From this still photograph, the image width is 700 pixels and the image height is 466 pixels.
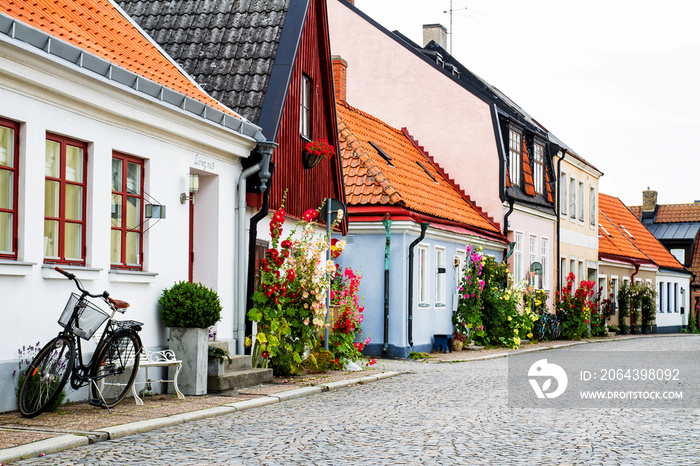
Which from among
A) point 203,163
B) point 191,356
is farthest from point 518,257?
point 191,356

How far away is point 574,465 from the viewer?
774 cm

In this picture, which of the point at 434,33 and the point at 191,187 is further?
the point at 434,33

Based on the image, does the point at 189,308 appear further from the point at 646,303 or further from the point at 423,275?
the point at 646,303

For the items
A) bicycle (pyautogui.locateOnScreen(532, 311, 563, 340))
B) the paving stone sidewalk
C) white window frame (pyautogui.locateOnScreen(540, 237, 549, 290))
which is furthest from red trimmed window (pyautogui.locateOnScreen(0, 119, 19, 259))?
white window frame (pyautogui.locateOnScreen(540, 237, 549, 290))

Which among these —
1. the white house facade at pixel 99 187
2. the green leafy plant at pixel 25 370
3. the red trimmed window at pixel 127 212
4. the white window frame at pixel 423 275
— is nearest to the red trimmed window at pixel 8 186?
the white house facade at pixel 99 187

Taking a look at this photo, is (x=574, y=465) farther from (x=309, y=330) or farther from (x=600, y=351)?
(x=600, y=351)

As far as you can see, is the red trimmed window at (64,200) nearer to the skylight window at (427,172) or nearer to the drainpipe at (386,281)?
the drainpipe at (386,281)

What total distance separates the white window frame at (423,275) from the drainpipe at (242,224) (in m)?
9.01

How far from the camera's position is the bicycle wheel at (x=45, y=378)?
955cm

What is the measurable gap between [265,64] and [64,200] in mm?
6082

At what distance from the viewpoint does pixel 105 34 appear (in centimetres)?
1341

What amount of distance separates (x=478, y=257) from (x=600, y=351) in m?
4.50

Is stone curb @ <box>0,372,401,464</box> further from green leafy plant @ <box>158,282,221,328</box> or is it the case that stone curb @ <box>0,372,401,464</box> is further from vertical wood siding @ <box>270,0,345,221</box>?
vertical wood siding @ <box>270,0,345,221</box>

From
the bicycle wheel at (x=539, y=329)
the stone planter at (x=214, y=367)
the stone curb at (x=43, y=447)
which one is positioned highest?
the stone planter at (x=214, y=367)
